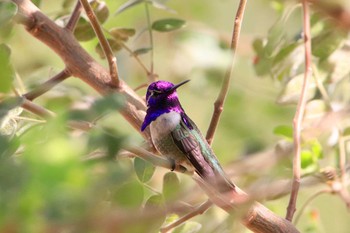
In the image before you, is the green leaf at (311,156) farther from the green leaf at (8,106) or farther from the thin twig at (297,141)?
the green leaf at (8,106)

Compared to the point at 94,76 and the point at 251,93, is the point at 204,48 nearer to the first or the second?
the point at 251,93

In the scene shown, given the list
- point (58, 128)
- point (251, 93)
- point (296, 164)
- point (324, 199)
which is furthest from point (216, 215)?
point (58, 128)

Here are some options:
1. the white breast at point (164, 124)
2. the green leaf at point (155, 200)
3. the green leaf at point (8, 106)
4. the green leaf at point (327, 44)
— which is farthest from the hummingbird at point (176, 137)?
the green leaf at point (8, 106)

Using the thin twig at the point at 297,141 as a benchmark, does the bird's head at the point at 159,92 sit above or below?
below

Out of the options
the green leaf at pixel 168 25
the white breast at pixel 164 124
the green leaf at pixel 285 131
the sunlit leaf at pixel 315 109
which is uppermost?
the green leaf at pixel 168 25

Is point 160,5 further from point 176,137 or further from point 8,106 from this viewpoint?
point 8,106

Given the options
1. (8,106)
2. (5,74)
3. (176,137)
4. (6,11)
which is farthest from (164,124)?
(5,74)

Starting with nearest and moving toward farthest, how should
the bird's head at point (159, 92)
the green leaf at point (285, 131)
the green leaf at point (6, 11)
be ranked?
the green leaf at point (6, 11) → the bird's head at point (159, 92) → the green leaf at point (285, 131)
